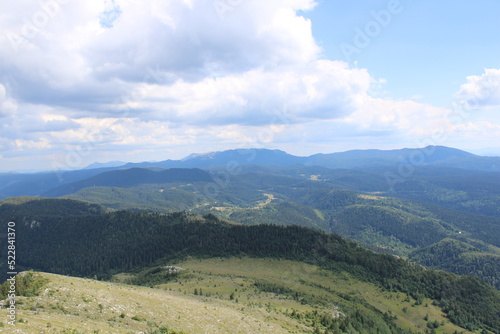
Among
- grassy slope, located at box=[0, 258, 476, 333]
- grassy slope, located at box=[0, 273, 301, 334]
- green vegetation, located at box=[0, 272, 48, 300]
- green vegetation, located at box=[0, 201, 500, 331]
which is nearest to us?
grassy slope, located at box=[0, 273, 301, 334]

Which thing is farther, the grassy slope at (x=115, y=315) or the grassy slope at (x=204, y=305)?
the grassy slope at (x=204, y=305)

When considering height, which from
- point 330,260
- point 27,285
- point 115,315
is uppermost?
point 27,285

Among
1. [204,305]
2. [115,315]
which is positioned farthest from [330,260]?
[115,315]

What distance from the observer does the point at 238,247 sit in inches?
6521

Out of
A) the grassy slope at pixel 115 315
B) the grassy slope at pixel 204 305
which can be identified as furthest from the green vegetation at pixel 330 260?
the grassy slope at pixel 115 315

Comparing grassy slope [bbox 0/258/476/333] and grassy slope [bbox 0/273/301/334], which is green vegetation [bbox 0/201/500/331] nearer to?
grassy slope [bbox 0/258/476/333]

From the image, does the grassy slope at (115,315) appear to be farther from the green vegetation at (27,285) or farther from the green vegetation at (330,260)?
the green vegetation at (330,260)

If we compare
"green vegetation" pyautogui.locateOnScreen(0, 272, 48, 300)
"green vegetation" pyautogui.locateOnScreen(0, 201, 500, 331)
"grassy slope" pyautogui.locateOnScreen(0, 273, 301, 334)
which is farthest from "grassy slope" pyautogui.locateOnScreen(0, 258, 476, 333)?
"green vegetation" pyautogui.locateOnScreen(0, 201, 500, 331)

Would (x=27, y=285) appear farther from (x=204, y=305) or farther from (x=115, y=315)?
(x=204, y=305)

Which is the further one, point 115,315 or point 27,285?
point 27,285

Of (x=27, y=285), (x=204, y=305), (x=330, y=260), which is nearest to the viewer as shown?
(x=27, y=285)

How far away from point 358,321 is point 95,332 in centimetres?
6693

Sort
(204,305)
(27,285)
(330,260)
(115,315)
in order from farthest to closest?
(330,260) < (204,305) < (27,285) < (115,315)

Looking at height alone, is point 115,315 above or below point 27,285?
below
